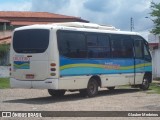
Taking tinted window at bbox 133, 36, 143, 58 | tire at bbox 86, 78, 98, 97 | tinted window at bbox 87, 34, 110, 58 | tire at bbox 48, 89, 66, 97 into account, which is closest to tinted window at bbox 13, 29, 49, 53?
tinted window at bbox 87, 34, 110, 58

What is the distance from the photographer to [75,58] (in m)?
19.6

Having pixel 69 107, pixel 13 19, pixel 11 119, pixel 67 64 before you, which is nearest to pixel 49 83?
pixel 67 64

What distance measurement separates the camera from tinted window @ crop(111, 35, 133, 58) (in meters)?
22.3

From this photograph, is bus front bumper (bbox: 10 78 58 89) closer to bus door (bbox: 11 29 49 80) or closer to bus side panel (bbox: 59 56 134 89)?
bus door (bbox: 11 29 49 80)

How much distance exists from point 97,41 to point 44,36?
10.5ft

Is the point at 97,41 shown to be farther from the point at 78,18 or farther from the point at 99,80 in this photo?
the point at 78,18

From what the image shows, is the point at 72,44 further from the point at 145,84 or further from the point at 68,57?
the point at 145,84

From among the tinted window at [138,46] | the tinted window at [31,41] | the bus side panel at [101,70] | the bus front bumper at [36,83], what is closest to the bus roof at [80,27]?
the tinted window at [31,41]

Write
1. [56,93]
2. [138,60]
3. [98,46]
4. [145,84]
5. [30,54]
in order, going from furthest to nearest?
[145,84]
[138,60]
[56,93]
[98,46]
[30,54]

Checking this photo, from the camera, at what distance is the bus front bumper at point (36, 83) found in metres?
18.5

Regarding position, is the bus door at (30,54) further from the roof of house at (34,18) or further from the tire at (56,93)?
the roof of house at (34,18)

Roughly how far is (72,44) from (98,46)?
1.92 m

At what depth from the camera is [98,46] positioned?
69.4 feet

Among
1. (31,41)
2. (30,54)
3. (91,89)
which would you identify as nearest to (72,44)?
(31,41)
